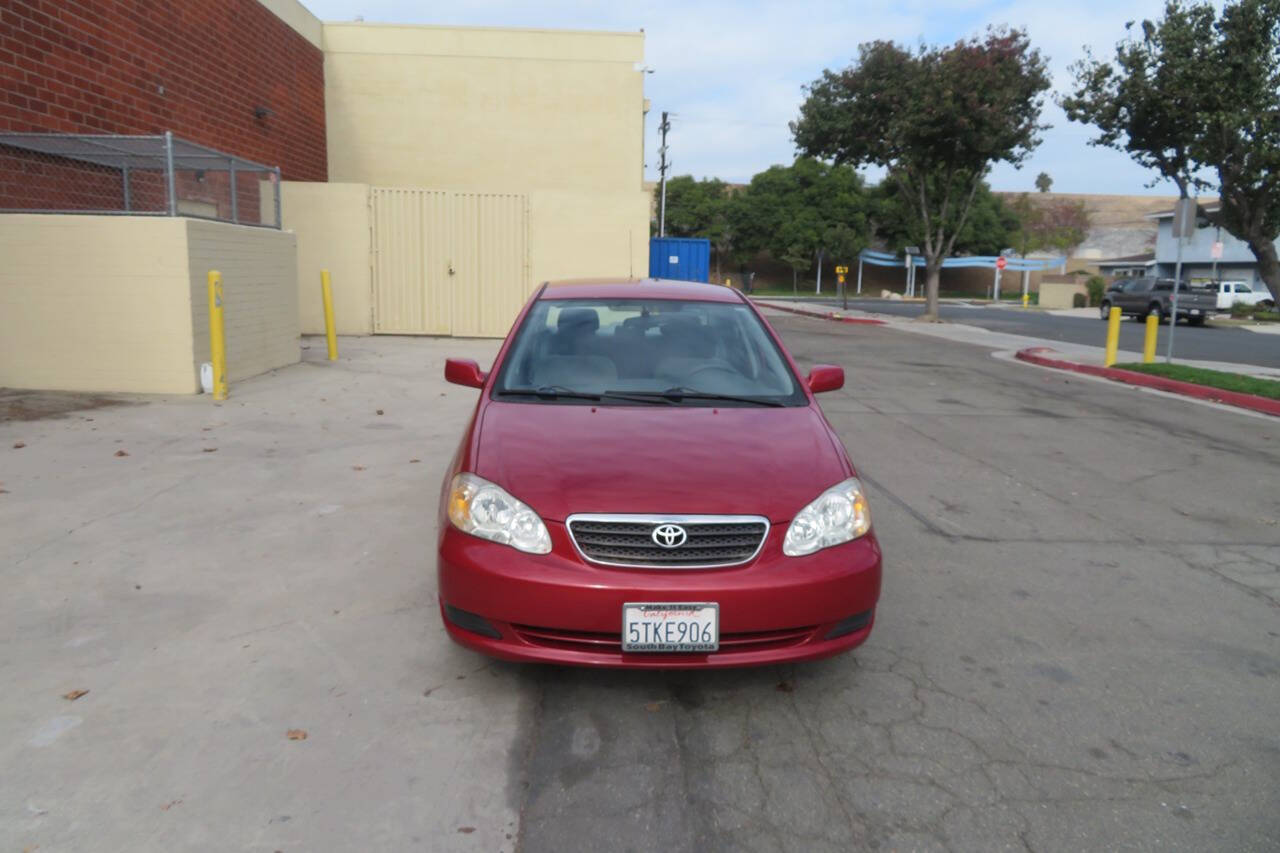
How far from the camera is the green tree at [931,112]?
27.4 meters

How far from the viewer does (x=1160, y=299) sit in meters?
33.8

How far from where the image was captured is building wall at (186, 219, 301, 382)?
1027cm

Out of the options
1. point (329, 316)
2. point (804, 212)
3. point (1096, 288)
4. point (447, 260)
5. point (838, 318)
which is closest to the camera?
point (329, 316)

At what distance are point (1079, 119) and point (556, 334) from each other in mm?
20279

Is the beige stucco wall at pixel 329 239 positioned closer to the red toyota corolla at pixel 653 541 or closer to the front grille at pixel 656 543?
the red toyota corolla at pixel 653 541

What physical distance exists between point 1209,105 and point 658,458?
19.9 meters

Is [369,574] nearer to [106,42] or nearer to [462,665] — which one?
[462,665]

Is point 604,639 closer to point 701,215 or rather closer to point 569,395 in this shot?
point 569,395

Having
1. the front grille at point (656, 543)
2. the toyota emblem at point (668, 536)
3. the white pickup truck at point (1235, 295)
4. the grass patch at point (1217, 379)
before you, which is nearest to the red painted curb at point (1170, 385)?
the grass patch at point (1217, 379)

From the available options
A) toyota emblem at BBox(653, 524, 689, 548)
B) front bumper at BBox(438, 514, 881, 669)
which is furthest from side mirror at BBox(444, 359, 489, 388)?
toyota emblem at BBox(653, 524, 689, 548)

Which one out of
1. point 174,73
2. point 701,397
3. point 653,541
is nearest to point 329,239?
point 174,73

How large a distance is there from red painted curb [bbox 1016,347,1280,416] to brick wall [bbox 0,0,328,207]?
48.0 ft

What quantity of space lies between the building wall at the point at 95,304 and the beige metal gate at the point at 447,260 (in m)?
8.40

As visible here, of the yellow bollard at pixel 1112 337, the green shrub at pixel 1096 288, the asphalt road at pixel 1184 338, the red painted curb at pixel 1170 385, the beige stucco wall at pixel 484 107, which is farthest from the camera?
the green shrub at pixel 1096 288
